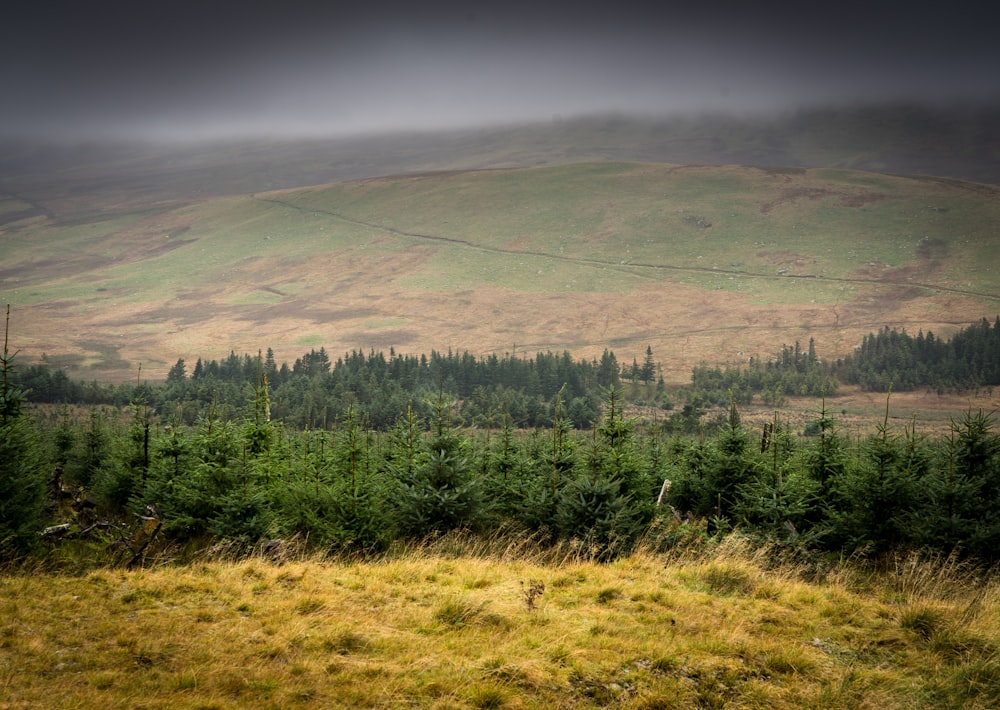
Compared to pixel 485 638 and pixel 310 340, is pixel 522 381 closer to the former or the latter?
pixel 310 340

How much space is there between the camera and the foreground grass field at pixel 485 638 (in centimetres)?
809

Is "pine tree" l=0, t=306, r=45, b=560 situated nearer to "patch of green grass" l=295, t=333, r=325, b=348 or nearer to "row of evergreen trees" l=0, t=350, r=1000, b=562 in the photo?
"row of evergreen trees" l=0, t=350, r=1000, b=562

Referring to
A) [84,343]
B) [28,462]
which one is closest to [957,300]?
→ [28,462]

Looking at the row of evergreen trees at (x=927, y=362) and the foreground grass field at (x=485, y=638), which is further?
the row of evergreen trees at (x=927, y=362)

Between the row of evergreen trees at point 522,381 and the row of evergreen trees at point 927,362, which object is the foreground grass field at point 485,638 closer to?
the row of evergreen trees at point 522,381

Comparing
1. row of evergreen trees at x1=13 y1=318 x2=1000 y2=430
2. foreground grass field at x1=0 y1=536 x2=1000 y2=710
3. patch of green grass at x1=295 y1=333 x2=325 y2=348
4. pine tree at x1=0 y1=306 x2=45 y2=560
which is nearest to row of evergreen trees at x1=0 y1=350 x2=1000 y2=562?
pine tree at x1=0 y1=306 x2=45 y2=560

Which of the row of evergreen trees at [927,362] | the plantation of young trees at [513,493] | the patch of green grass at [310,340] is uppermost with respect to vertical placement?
the plantation of young trees at [513,493]

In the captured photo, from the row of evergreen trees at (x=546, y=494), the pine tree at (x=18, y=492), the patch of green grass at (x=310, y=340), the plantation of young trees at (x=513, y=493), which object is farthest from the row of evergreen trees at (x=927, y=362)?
the pine tree at (x=18, y=492)

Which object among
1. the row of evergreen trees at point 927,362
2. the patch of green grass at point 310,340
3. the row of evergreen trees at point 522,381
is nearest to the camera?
the row of evergreen trees at point 522,381

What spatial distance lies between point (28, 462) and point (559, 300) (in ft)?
596

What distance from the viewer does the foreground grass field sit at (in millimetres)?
8094

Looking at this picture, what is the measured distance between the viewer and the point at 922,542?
15.9 metres

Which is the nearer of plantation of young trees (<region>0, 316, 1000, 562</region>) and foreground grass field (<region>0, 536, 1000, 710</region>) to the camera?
foreground grass field (<region>0, 536, 1000, 710</region>)

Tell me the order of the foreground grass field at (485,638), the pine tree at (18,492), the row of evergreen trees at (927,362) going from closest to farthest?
the foreground grass field at (485,638), the pine tree at (18,492), the row of evergreen trees at (927,362)
